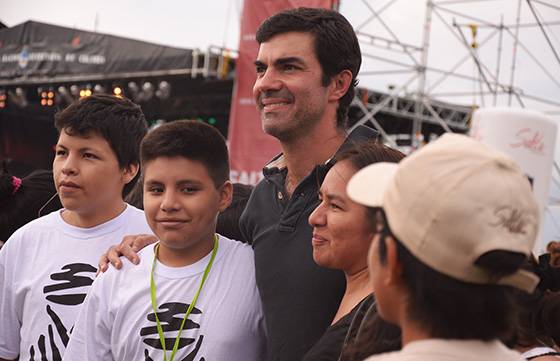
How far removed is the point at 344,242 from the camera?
73.1 inches

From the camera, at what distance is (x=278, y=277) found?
2023mm

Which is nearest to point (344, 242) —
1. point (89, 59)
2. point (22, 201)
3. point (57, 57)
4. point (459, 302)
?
point (459, 302)

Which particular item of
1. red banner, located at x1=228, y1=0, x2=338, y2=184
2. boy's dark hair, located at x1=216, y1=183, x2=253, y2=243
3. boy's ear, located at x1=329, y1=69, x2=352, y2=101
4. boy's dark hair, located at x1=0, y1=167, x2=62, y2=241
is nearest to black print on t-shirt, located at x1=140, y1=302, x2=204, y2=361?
boy's dark hair, located at x1=216, y1=183, x2=253, y2=243

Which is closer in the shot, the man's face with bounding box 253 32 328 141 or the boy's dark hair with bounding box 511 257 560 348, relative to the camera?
the man's face with bounding box 253 32 328 141

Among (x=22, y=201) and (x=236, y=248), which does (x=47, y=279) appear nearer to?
(x=236, y=248)

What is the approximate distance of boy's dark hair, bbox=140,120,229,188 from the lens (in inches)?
87.3

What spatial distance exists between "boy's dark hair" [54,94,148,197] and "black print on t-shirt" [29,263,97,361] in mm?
454


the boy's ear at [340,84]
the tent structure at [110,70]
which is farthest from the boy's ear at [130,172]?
the tent structure at [110,70]

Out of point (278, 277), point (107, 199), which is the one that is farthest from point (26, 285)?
point (278, 277)

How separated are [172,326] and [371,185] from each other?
98 centimetres

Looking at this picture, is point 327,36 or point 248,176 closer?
point 327,36

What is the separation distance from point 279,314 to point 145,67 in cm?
882

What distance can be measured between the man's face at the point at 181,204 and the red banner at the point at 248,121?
4.39 metres

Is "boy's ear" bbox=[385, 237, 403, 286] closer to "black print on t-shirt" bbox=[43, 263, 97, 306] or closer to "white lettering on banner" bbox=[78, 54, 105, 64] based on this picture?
"black print on t-shirt" bbox=[43, 263, 97, 306]
